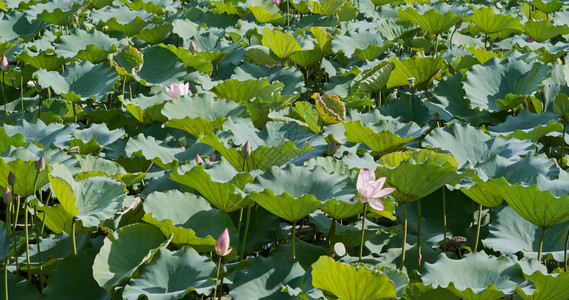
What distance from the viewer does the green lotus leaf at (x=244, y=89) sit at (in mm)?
2727

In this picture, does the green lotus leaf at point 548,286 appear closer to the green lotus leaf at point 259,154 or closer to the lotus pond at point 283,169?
the lotus pond at point 283,169

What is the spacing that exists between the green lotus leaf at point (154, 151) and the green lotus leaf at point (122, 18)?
1402 millimetres

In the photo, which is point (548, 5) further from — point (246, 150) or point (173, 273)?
point (173, 273)

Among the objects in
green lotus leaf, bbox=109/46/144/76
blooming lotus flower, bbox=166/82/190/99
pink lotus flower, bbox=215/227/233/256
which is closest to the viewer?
pink lotus flower, bbox=215/227/233/256

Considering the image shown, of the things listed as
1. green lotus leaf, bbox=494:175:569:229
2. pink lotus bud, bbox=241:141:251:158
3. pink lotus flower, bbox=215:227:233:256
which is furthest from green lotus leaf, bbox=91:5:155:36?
green lotus leaf, bbox=494:175:569:229

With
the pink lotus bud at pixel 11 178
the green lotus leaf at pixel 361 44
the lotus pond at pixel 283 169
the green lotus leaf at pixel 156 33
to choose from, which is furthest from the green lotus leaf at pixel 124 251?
the green lotus leaf at pixel 156 33

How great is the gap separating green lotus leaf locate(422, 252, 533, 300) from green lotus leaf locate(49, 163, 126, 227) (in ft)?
2.60

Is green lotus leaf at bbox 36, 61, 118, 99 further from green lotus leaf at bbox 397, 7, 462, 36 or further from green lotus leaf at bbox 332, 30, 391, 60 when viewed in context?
green lotus leaf at bbox 397, 7, 462, 36

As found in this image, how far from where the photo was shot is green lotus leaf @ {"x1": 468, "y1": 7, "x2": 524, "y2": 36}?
11.2 feet

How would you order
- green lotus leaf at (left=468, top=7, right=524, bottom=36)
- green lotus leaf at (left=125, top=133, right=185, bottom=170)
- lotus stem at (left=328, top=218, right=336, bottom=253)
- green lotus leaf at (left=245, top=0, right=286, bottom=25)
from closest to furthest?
lotus stem at (left=328, top=218, right=336, bottom=253) < green lotus leaf at (left=125, top=133, right=185, bottom=170) < green lotus leaf at (left=468, top=7, right=524, bottom=36) < green lotus leaf at (left=245, top=0, right=286, bottom=25)

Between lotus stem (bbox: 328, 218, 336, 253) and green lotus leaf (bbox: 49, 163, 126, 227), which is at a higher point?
green lotus leaf (bbox: 49, 163, 126, 227)

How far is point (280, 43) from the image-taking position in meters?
3.14

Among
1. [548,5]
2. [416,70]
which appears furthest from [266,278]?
[548,5]

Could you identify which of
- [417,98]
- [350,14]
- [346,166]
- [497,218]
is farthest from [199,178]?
[350,14]
